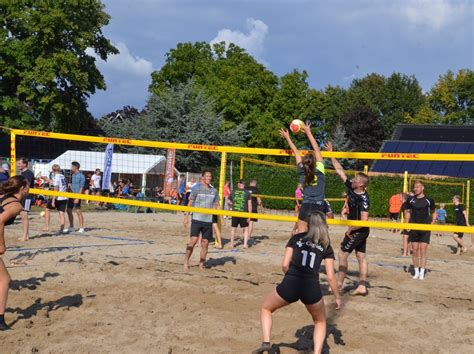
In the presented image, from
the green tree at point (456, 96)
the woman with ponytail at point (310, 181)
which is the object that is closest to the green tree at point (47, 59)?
the woman with ponytail at point (310, 181)

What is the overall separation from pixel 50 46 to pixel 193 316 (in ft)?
94.2

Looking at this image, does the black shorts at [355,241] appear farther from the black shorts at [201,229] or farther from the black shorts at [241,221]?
the black shorts at [241,221]

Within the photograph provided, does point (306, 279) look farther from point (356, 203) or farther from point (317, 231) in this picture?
point (356, 203)

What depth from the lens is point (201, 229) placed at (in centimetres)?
974

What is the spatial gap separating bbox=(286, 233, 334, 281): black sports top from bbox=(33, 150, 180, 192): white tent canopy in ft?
59.5

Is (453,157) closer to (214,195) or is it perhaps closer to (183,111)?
(214,195)

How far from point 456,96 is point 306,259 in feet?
195

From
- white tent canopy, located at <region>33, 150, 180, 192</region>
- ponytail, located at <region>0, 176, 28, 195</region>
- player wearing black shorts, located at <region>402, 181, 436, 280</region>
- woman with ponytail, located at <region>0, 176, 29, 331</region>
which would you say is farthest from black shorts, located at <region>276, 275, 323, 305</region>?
white tent canopy, located at <region>33, 150, 180, 192</region>

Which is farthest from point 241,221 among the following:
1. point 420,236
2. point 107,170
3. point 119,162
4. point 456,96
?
point 456,96

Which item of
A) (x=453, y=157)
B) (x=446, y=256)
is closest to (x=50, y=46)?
(x=446, y=256)

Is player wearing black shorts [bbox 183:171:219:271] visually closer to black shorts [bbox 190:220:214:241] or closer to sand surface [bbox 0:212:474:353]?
black shorts [bbox 190:220:214:241]

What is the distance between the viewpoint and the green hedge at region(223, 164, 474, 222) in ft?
82.5

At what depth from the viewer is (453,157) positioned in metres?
7.98

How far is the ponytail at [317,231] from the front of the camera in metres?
5.15
